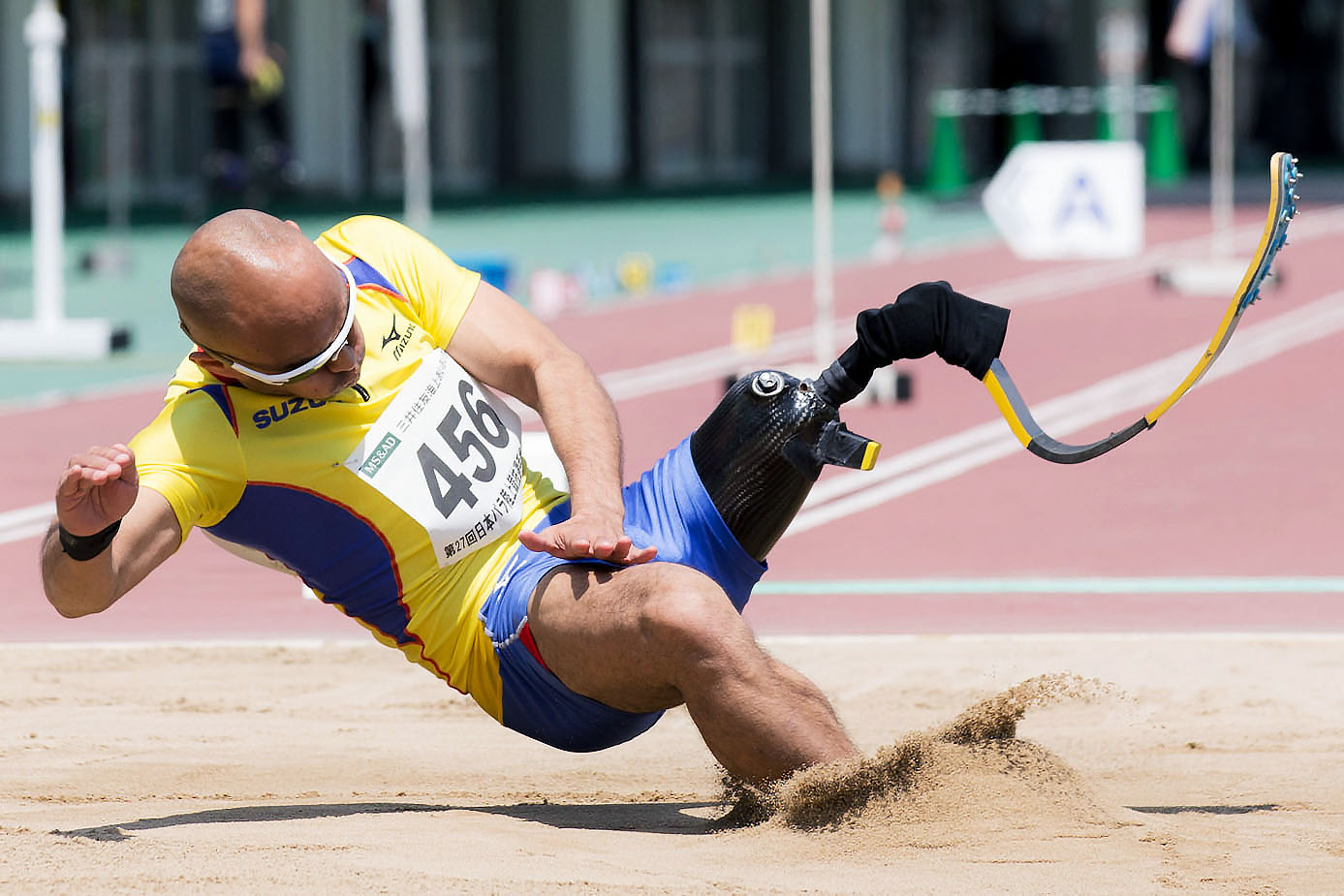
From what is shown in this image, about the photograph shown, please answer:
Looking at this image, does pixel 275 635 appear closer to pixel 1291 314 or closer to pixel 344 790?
pixel 344 790

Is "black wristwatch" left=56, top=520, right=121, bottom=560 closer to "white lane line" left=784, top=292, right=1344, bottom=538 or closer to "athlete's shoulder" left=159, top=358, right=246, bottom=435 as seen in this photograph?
"athlete's shoulder" left=159, top=358, right=246, bottom=435

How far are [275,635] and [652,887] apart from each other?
306 centimetres

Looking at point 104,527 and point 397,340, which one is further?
point 397,340

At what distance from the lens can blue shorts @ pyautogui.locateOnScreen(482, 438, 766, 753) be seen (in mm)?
4008

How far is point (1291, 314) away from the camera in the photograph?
46.2ft

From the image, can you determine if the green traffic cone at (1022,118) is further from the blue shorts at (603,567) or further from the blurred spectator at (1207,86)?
the blue shorts at (603,567)

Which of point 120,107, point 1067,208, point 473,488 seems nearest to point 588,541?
point 473,488

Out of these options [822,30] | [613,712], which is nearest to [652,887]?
[613,712]

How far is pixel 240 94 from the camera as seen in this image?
20.8 meters

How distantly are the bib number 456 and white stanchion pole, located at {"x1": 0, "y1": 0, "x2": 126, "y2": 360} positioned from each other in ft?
29.9

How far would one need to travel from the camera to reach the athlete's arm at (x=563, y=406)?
12.7ft

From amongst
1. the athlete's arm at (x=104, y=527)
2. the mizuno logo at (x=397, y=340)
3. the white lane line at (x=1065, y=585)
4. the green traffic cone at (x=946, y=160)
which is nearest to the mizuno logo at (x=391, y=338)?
the mizuno logo at (x=397, y=340)

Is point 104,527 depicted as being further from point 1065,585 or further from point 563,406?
point 1065,585

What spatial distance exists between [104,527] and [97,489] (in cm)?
8
